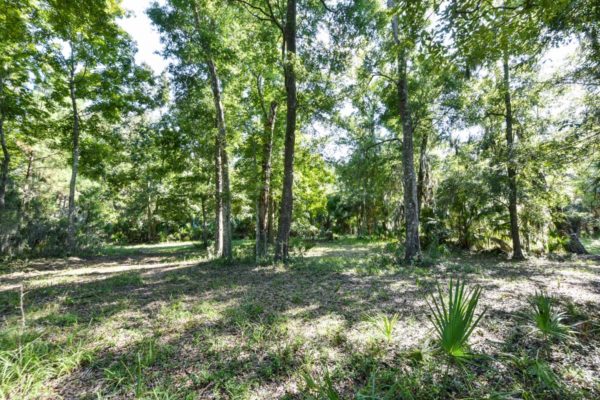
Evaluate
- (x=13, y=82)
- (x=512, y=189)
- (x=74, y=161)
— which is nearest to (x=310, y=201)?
(x=512, y=189)

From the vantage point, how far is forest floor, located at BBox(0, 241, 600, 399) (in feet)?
6.98

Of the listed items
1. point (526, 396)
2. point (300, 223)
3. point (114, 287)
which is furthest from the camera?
point (300, 223)

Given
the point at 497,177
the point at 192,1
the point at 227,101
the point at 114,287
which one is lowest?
the point at 114,287

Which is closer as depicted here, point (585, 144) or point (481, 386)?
point (481, 386)

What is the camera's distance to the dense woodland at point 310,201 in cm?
237

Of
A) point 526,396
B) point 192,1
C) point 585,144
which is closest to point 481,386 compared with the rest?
point 526,396

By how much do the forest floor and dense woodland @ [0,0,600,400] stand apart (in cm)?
3

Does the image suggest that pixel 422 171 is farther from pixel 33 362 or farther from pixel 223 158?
pixel 33 362

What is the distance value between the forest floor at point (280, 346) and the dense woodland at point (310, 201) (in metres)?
0.03

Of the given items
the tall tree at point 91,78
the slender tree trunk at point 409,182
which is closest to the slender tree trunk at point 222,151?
the tall tree at point 91,78

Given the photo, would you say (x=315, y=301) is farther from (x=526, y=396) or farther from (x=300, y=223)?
(x=300, y=223)

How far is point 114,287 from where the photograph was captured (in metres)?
5.54

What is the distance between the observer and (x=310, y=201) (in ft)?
54.9

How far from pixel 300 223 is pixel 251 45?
12308mm
